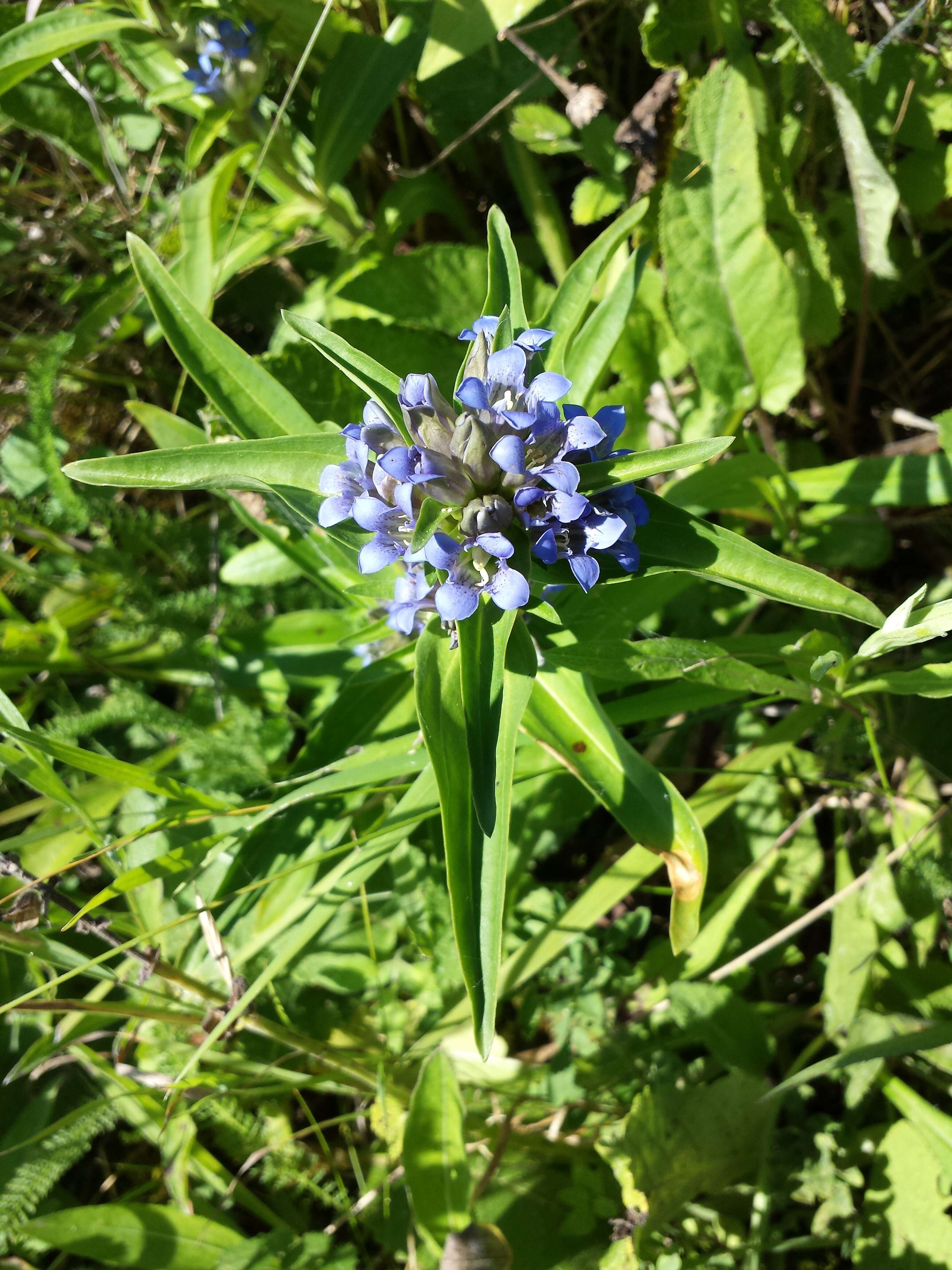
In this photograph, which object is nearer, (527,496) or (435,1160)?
(527,496)

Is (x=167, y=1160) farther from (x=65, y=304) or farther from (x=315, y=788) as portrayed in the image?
(x=65, y=304)

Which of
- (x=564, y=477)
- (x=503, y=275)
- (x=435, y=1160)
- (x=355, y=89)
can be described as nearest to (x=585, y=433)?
(x=564, y=477)

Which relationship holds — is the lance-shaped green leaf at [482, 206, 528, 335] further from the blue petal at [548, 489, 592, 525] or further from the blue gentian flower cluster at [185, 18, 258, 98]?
the blue gentian flower cluster at [185, 18, 258, 98]

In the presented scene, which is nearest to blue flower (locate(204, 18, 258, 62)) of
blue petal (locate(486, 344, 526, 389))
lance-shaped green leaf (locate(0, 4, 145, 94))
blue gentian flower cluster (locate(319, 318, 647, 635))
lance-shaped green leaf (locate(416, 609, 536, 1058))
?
lance-shaped green leaf (locate(0, 4, 145, 94))

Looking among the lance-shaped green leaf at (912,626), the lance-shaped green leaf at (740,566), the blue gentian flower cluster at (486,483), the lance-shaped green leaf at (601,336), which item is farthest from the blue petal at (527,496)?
the lance-shaped green leaf at (912,626)

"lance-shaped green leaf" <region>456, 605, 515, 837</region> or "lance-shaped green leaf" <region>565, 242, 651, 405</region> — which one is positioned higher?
"lance-shaped green leaf" <region>565, 242, 651, 405</region>

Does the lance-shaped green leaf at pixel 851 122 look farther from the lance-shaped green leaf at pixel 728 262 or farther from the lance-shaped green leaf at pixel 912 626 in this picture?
the lance-shaped green leaf at pixel 912 626

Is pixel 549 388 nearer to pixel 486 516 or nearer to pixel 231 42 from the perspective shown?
pixel 486 516

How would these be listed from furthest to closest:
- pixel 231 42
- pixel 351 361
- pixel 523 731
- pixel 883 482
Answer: pixel 231 42
pixel 883 482
pixel 523 731
pixel 351 361
